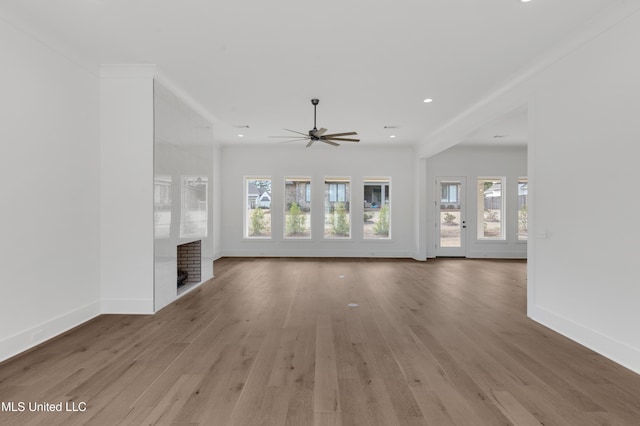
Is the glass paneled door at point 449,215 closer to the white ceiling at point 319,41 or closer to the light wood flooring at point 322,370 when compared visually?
the white ceiling at point 319,41

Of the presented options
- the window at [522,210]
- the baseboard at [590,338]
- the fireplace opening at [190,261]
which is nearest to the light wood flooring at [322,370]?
the baseboard at [590,338]

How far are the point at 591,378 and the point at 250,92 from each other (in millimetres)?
4910

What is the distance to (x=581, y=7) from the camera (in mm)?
2639

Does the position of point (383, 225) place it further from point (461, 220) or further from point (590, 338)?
point (590, 338)

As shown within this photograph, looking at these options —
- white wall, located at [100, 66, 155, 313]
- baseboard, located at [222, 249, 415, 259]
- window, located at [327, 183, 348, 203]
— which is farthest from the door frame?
white wall, located at [100, 66, 155, 313]

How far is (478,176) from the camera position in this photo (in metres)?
8.52

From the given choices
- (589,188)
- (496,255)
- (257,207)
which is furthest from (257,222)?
(589,188)

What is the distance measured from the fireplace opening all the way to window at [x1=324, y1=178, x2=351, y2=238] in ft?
13.2

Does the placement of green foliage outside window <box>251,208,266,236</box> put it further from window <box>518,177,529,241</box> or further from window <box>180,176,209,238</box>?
window <box>518,177,529,241</box>

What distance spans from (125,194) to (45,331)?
163 cm

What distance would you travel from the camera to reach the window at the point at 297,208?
A: 28.1 feet

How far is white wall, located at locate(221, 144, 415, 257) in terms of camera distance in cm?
845

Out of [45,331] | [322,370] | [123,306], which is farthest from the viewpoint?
[123,306]

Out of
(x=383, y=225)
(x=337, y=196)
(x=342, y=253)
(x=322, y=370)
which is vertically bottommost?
(x=322, y=370)
